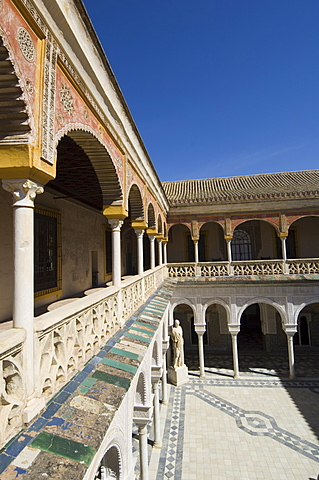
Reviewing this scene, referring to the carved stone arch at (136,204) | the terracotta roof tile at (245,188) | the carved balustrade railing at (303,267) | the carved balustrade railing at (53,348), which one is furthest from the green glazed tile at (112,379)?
the terracotta roof tile at (245,188)

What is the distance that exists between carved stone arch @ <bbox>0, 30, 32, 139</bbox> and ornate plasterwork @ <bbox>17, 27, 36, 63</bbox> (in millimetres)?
216

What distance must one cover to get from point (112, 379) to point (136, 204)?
15.0 feet

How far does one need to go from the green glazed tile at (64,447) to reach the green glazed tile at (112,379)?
963 millimetres

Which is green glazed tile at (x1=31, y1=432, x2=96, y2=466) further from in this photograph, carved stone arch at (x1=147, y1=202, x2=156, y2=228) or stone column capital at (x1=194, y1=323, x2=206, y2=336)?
stone column capital at (x1=194, y1=323, x2=206, y2=336)

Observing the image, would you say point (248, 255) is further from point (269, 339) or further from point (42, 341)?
point (42, 341)

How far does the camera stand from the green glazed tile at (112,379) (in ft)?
9.33

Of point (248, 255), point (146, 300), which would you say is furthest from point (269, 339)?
point (146, 300)

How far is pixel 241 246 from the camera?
1556 centimetres

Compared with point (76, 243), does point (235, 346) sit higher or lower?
lower

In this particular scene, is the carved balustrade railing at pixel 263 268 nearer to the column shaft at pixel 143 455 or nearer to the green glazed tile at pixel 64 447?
the column shaft at pixel 143 455

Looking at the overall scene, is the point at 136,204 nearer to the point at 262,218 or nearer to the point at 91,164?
the point at 91,164

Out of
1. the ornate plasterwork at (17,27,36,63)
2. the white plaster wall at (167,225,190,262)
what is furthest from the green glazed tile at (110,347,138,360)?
the white plaster wall at (167,225,190,262)

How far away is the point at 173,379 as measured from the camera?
10.7m

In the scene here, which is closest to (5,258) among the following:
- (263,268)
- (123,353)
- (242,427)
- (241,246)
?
(123,353)
